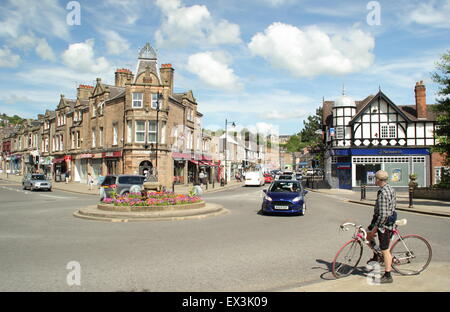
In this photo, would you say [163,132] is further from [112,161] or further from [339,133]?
[339,133]

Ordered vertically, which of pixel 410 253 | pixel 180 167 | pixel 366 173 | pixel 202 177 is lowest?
pixel 410 253

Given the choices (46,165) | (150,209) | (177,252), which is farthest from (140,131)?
(46,165)

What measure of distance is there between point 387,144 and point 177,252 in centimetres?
3388

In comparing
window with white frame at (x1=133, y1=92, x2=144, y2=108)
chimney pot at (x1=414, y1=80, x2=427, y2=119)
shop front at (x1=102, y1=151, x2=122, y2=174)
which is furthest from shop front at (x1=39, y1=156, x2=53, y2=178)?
chimney pot at (x1=414, y1=80, x2=427, y2=119)

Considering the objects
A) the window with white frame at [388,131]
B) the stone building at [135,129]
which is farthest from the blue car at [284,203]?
the window with white frame at [388,131]

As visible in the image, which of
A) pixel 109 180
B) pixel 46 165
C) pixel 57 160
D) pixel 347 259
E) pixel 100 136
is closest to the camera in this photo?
pixel 347 259

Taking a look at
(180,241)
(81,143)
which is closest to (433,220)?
(180,241)

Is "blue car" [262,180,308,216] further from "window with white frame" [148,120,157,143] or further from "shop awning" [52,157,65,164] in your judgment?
"shop awning" [52,157,65,164]

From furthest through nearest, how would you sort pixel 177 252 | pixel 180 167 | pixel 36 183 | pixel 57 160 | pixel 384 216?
pixel 57 160 → pixel 180 167 → pixel 36 183 → pixel 177 252 → pixel 384 216

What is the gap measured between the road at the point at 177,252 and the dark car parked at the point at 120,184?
262 inches

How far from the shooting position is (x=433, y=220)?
1452cm

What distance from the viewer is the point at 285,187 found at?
1720 cm

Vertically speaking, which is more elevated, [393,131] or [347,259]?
[393,131]
